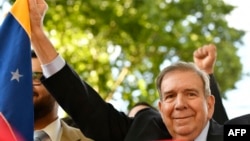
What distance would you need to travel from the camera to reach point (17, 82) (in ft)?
11.3

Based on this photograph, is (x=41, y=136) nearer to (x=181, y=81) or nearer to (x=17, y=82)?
(x=17, y=82)

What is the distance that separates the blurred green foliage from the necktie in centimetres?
596

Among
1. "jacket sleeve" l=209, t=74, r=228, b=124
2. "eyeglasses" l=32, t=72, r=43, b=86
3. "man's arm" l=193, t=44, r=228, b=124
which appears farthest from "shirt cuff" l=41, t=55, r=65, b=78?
"jacket sleeve" l=209, t=74, r=228, b=124

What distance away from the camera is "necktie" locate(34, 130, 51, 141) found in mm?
3788

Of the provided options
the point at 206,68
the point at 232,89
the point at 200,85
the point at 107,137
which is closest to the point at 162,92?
the point at 200,85

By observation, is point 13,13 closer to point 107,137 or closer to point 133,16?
point 107,137

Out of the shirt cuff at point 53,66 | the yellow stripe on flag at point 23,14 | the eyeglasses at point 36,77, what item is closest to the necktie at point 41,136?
the eyeglasses at point 36,77

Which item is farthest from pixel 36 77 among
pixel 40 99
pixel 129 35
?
pixel 129 35

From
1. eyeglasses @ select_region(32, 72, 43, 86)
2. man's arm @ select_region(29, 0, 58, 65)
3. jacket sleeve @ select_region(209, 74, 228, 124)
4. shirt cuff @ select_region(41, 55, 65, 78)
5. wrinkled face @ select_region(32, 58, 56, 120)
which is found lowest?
jacket sleeve @ select_region(209, 74, 228, 124)

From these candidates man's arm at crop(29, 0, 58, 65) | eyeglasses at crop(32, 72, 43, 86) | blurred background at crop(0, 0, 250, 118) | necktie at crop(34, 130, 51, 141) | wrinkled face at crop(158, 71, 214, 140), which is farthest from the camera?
blurred background at crop(0, 0, 250, 118)

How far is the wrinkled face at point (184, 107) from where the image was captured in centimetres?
336

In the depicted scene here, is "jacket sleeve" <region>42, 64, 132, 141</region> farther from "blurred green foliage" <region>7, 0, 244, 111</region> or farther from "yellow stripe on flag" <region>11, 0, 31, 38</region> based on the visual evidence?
"blurred green foliage" <region>7, 0, 244, 111</region>

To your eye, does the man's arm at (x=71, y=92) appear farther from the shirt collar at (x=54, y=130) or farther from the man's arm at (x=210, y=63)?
the man's arm at (x=210, y=63)

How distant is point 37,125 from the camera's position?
4070 mm
